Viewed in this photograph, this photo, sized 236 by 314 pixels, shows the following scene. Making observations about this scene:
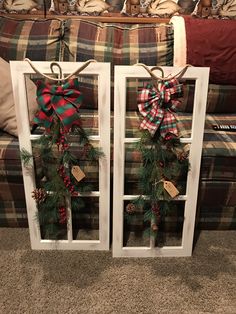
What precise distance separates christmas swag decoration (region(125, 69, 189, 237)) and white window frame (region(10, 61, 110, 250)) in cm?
11

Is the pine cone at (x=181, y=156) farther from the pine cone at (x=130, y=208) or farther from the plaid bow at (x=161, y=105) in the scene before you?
the pine cone at (x=130, y=208)

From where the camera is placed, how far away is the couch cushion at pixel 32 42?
1.60 metres

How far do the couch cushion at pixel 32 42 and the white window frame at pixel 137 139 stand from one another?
72cm

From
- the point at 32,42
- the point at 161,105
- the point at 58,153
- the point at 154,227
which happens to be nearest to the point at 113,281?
the point at 154,227

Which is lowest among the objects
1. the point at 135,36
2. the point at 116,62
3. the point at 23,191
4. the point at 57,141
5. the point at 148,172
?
the point at 23,191

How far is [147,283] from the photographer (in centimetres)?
117

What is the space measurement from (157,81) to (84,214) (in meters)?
0.66

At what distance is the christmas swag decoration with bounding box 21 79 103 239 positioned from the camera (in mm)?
1032

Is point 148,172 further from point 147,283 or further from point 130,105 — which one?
point 130,105

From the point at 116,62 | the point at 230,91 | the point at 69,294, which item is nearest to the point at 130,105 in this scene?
the point at 116,62

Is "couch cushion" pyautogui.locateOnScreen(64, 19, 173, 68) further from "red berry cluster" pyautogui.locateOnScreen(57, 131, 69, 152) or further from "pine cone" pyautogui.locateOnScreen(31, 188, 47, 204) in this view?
"pine cone" pyautogui.locateOnScreen(31, 188, 47, 204)

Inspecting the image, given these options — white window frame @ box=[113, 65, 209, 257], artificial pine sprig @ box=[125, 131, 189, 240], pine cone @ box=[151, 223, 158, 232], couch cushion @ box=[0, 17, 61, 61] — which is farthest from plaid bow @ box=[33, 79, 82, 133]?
couch cushion @ box=[0, 17, 61, 61]

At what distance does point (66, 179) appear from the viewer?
1.17m

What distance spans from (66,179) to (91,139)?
19cm
